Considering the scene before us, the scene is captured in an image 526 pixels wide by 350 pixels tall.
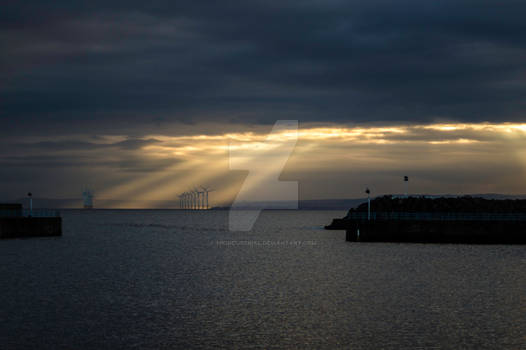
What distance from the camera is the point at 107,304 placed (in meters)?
35.9

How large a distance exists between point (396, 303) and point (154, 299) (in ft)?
50.0

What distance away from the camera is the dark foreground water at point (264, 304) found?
26.2m

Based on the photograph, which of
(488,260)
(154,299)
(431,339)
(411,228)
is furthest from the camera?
(411,228)

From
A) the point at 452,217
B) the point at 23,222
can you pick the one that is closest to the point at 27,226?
the point at 23,222

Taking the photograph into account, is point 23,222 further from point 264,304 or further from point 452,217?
point 264,304

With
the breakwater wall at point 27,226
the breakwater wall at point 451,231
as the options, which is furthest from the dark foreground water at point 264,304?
the breakwater wall at point 27,226

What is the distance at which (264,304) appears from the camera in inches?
1432

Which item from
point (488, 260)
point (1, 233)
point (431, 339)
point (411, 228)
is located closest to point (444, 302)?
point (431, 339)

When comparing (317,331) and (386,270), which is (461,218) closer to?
(386,270)

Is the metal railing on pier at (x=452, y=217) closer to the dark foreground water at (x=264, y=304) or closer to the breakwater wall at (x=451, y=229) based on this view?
the breakwater wall at (x=451, y=229)

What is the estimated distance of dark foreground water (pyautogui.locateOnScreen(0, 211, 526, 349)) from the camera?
26.2 meters

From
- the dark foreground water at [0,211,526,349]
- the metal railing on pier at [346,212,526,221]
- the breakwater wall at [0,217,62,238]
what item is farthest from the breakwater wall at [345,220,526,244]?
the breakwater wall at [0,217,62,238]

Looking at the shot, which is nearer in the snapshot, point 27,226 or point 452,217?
point 452,217

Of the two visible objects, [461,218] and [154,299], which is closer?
[154,299]
